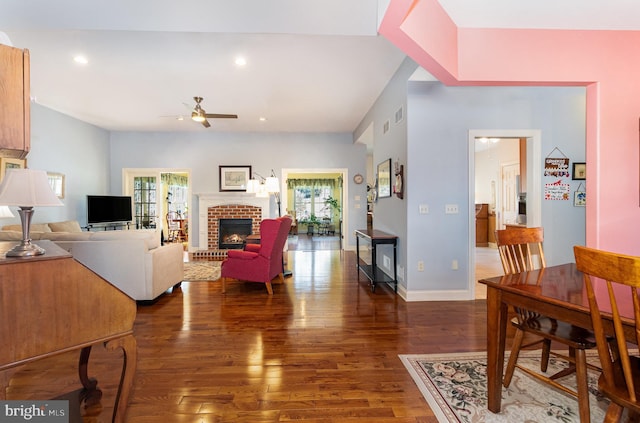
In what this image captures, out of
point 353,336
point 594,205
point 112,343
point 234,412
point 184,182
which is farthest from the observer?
point 184,182

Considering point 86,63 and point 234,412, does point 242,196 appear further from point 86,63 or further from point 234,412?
point 234,412

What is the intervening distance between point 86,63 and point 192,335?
351cm

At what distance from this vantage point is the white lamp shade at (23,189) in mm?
1451

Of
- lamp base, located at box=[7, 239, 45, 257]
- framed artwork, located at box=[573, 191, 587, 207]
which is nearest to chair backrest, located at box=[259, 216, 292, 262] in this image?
lamp base, located at box=[7, 239, 45, 257]

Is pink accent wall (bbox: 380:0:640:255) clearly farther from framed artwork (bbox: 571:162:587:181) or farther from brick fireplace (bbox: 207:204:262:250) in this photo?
brick fireplace (bbox: 207:204:262:250)

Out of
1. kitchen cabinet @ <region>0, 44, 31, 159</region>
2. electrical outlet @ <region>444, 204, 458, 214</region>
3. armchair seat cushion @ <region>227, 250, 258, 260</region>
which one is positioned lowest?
armchair seat cushion @ <region>227, 250, 258, 260</region>

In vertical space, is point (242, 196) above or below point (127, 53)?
below

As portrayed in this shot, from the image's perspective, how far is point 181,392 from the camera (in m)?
1.86

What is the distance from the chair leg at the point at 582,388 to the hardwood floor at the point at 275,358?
679mm

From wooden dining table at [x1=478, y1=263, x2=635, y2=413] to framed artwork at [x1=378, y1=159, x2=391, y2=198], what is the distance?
8.67 feet

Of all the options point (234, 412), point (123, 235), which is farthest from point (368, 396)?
point (123, 235)

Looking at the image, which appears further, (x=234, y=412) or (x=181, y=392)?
(x=181, y=392)

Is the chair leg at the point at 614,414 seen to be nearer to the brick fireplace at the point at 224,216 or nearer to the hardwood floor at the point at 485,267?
the hardwood floor at the point at 485,267

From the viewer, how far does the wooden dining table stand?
1251mm
